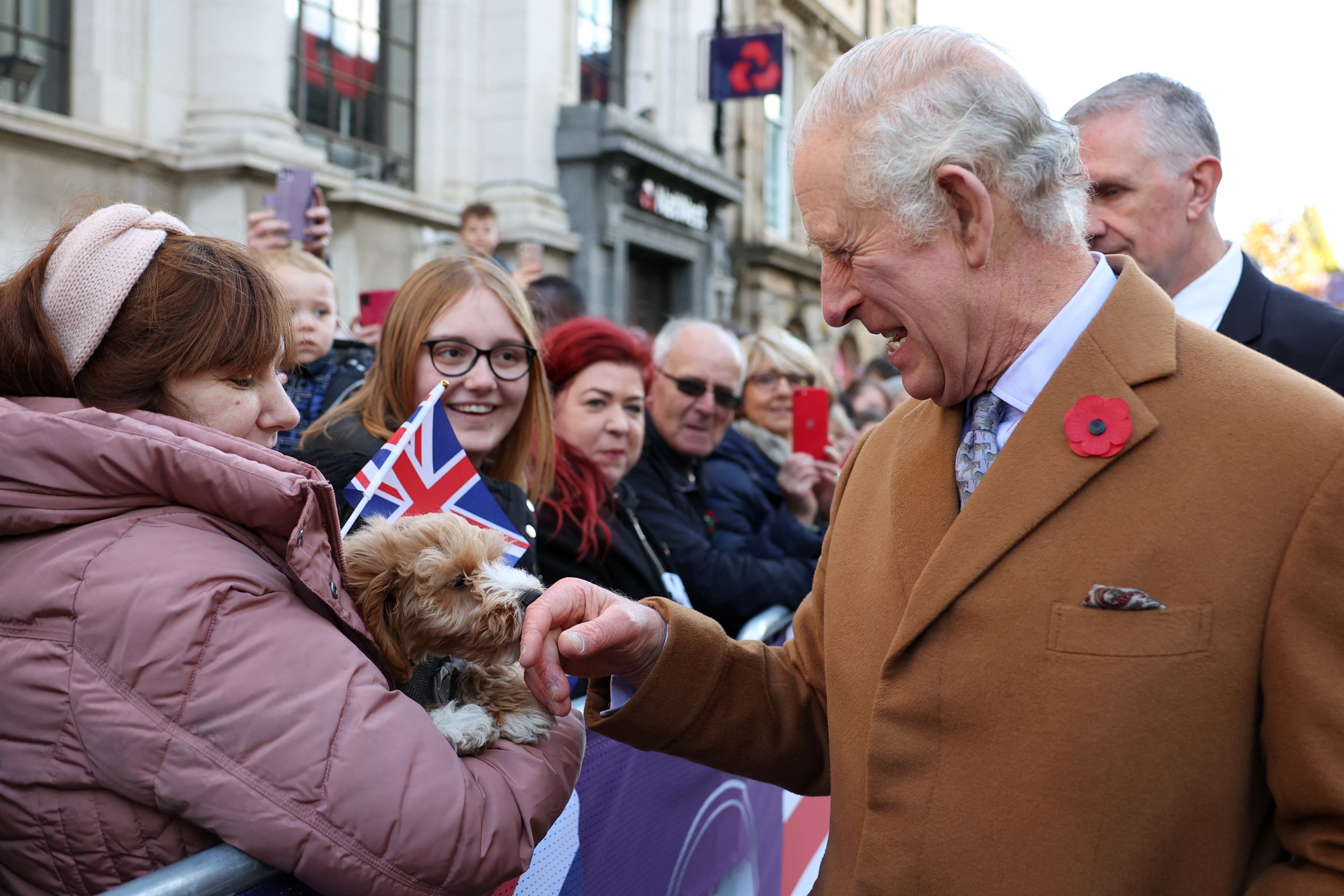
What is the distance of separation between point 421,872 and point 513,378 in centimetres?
189

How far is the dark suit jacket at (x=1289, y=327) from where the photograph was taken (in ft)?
9.21

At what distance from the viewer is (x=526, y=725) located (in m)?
1.96

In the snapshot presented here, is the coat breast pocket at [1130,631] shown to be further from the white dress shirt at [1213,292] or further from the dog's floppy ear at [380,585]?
the white dress shirt at [1213,292]

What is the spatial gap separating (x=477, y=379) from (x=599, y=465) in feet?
2.69

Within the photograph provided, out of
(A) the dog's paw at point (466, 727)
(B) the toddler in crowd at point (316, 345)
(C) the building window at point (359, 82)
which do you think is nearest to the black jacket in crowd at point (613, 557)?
(B) the toddler in crowd at point (316, 345)

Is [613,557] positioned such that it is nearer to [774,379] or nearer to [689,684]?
[689,684]

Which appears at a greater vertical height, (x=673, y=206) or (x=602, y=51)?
(x=602, y=51)

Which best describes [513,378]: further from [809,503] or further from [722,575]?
[809,503]

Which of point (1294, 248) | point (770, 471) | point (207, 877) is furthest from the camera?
point (1294, 248)

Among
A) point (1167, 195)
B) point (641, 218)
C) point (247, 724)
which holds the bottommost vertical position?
point (247, 724)

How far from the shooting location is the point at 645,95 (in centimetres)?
1764

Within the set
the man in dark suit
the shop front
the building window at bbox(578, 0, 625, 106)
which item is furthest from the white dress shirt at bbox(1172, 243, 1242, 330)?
the building window at bbox(578, 0, 625, 106)

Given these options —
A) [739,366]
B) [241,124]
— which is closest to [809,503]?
[739,366]

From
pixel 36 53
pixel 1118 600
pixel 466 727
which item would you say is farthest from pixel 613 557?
pixel 36 53
